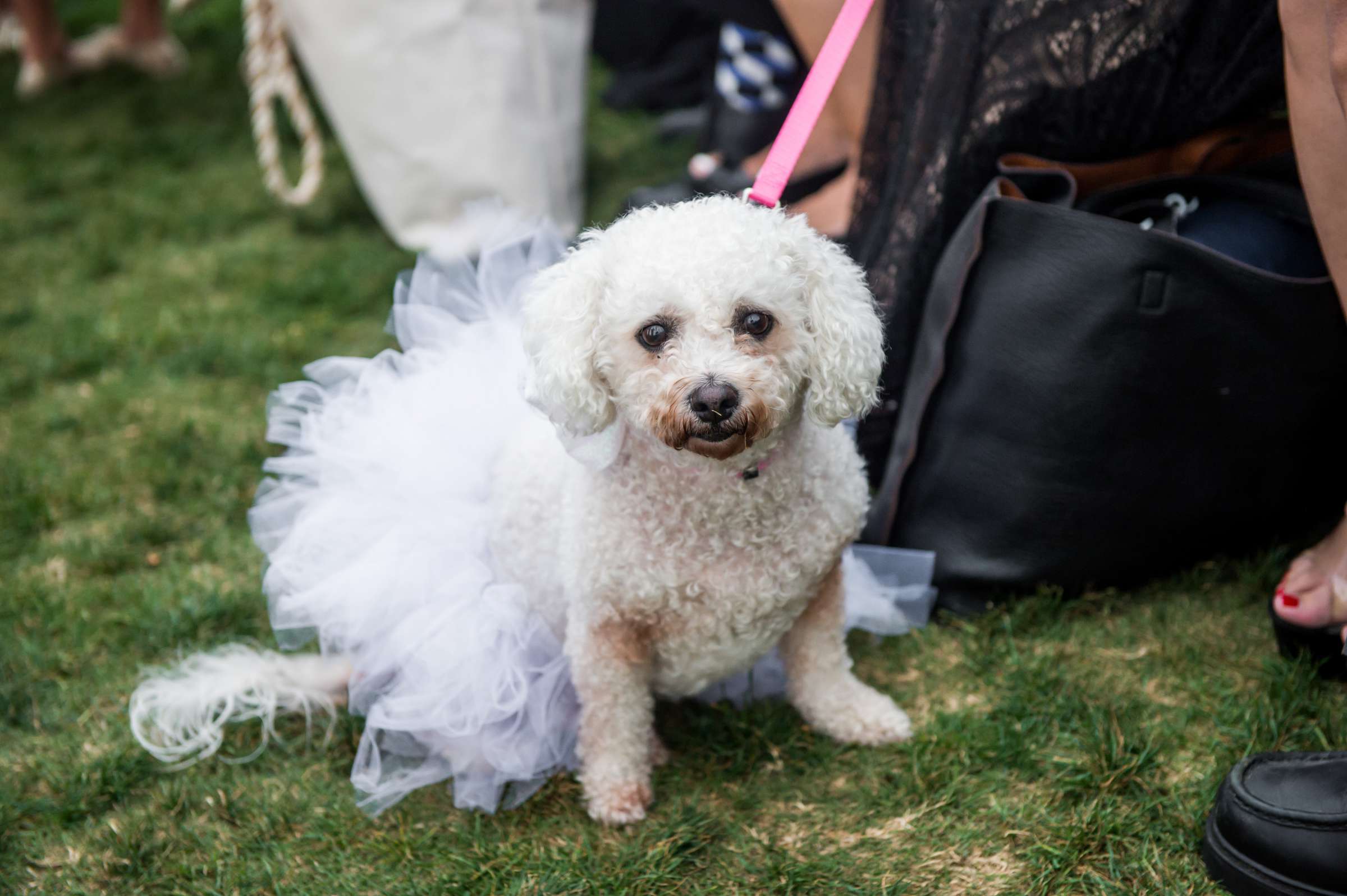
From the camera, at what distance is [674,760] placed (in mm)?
1868

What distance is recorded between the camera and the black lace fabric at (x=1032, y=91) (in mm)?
1935

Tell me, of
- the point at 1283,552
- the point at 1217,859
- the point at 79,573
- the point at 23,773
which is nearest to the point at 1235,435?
the point at 1283,552

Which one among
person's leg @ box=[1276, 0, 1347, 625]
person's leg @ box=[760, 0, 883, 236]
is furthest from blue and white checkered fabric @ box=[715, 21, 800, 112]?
person's leg @ box=[1276, 0, 1347, 625]

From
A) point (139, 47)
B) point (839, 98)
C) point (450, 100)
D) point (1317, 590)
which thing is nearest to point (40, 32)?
point (139, 47)

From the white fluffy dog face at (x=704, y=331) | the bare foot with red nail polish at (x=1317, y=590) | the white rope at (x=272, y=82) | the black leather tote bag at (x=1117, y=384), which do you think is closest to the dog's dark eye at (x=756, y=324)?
the white fluffy dog face at (x=704, y=331)

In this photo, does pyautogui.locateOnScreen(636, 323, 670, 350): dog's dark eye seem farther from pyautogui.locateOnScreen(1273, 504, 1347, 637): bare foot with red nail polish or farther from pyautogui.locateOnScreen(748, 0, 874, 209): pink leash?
pyautogui.locateOnScreen(1273, 504, 1347, 637): bare foot with red nail polish

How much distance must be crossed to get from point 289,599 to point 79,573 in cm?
87

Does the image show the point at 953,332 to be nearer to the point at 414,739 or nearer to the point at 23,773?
the point at 414,739

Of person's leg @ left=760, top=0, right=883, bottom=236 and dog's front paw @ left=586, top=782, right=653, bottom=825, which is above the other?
person's leg @ left=760, top=0, right=883, bottom=236

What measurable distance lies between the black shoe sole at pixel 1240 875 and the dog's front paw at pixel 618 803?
82cm

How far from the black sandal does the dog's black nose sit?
1055mm

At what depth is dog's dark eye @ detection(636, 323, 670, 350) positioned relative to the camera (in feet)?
4.84

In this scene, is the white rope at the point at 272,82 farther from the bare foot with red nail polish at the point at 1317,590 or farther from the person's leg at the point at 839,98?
the bare foot with red nail polish at the point at 1317,590

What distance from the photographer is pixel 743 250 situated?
4.71ft
